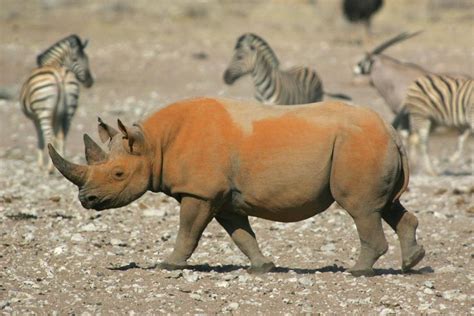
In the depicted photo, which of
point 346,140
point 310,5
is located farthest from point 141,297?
point 310,5

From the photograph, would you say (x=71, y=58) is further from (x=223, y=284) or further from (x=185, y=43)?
(x=185, y=43)

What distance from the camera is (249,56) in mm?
20328

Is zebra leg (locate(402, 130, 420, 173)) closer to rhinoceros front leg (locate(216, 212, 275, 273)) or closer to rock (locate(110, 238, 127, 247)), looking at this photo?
rock (locate(110, 238, 127, 247))

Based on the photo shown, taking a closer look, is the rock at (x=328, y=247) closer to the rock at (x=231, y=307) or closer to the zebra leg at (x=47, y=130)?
the rock at (x=231, y=307)

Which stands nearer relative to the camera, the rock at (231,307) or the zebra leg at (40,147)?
the rock at (231,307)

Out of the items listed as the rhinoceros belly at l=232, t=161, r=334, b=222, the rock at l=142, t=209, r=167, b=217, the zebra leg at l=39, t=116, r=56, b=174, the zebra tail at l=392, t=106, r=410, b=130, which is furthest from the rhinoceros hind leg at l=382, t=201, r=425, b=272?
the zebra tail at l=392, t=106, r=410, b=130

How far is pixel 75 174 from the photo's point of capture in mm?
9359

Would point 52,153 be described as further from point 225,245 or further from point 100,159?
point 225,245

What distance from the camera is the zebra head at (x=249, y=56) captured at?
20266 mm

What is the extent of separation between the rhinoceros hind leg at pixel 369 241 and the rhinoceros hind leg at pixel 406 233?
0.22 m

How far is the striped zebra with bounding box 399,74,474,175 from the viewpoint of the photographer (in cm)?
1870

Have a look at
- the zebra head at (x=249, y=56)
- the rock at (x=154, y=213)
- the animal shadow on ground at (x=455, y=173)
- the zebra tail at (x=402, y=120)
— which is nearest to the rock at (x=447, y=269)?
the rock at (x=154, y=213)

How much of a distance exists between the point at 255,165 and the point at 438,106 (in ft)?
32.5

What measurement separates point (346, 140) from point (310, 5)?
1403 inches
